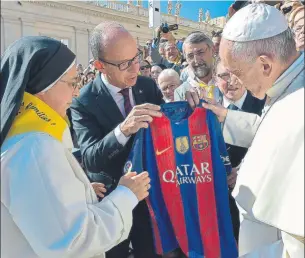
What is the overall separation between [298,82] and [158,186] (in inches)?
48.5

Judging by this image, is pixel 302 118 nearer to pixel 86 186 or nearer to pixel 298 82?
pixel 298 82

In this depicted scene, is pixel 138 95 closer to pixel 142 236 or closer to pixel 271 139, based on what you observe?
pixel 142 236

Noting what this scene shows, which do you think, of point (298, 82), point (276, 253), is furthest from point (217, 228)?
point (298, 82)

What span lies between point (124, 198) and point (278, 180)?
→ 73cm

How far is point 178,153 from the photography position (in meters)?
2.49

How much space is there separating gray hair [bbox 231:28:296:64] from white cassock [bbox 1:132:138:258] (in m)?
0.97

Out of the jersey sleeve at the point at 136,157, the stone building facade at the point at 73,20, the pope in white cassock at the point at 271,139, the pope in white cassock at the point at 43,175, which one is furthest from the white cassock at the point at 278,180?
the stone building facade at the point at 73,20

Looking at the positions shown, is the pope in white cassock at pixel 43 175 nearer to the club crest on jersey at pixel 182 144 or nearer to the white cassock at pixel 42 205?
the white cassock at pixel 42 205

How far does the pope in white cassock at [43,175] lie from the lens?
1483mm

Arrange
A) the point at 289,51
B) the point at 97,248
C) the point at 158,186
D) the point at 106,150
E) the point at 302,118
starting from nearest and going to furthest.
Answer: the point at 302,118 → the point at 97,248 → the point at 289,51 → the point at 106,150 → the point at 158,186

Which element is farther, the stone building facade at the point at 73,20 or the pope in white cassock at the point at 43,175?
the stone building facade at the point at 73,20

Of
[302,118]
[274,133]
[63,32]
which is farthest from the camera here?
[63,32]

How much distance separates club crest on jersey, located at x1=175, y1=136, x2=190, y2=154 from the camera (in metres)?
2.49

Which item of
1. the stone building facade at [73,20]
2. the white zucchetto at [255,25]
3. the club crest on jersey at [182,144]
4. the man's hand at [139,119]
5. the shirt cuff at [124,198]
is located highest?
the stone building facade at [73,20]
